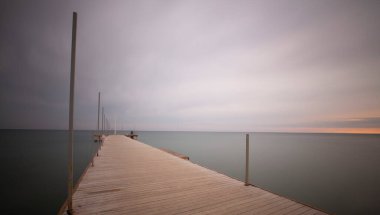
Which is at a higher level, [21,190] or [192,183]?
[192,183]

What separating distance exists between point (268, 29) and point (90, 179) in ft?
57.5

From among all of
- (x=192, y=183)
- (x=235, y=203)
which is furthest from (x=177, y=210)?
(x=192, y=183)

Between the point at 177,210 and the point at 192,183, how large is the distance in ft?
6.31

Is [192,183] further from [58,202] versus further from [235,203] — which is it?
[58,202]

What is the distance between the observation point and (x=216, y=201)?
4.05 m

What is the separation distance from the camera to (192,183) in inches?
215

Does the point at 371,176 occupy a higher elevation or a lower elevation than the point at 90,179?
lower

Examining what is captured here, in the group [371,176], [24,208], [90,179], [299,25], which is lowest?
[371,176]

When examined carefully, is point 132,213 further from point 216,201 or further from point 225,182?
point 225,182

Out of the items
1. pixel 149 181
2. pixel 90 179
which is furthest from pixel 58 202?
pixel 149 181

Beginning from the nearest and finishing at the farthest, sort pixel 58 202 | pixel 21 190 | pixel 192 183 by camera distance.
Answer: pixel 192 183
pixel 58 202
pixel 21 190

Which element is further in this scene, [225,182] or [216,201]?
[225,182]

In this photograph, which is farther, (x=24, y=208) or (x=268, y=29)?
(x=268, y=29)

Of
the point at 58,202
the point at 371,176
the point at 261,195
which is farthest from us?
the point at 371,176
